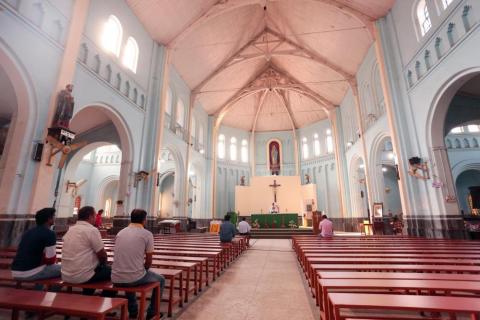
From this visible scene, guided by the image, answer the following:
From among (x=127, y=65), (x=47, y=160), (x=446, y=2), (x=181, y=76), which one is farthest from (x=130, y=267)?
(x=181, y=76)

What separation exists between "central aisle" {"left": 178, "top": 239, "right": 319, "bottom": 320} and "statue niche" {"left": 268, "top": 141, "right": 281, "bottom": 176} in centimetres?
1660

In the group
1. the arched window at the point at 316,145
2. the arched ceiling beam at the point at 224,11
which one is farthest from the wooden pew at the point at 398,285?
the arched window at the point at 316,145

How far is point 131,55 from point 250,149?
13.6m

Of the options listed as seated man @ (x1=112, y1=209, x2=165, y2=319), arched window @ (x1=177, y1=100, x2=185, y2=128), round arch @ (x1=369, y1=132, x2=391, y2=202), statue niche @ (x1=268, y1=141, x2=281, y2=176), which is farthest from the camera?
statue niche @ (x1=268, y1=141, x2=281, y2=176)

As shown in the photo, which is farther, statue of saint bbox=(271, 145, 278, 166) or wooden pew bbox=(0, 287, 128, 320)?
statue of saint bbox=(271, 145, 278, 166)

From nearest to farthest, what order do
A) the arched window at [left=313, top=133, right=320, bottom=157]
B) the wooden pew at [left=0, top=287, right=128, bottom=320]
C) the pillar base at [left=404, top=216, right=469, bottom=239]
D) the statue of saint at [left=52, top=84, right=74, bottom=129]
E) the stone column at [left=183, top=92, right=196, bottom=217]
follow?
1. the wooden pew at [left=0, top=287, right=128, bottom=320]
2. the statue of saint at [left=52, top=84, right=74, bottom=129]
3. the pillar base at [left=404, top=216, right=469, bottom=239]
4. the stone column at [left=183, top=92, right=196, bottom=217]
5. the arched window at [left=313, top=133, right=320, bottom=157]

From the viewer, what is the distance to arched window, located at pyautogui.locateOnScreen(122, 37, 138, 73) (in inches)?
382

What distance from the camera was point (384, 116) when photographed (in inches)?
423

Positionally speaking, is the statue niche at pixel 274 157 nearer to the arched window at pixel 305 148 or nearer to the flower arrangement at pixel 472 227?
the arched window at pixel 305 148

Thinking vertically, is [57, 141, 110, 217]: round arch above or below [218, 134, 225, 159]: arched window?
below

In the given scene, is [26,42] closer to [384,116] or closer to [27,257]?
[27,257]

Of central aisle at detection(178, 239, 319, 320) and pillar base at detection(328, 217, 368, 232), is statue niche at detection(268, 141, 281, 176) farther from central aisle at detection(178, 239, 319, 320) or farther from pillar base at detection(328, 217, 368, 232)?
central aisle at detection(178, 239, 319, 320)

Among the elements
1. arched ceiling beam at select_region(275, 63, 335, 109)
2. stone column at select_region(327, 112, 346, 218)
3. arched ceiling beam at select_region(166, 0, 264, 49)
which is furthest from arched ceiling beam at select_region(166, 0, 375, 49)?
stone column at select_region(327, 112, 346, 218)

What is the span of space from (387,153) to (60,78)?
683 inches
